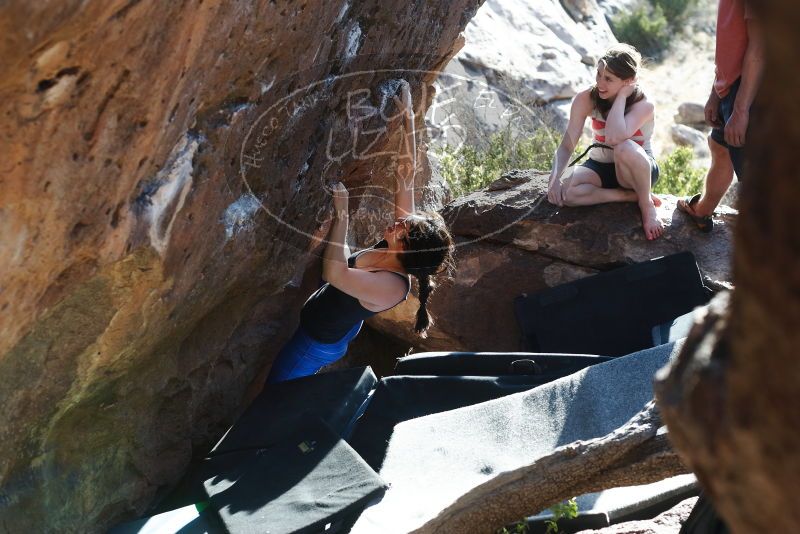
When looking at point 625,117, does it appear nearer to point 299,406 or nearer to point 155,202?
point 299,406

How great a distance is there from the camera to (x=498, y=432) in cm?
350

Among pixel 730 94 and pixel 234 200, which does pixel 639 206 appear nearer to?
pixel 730 94

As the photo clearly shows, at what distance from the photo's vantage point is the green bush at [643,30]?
16.7 meters

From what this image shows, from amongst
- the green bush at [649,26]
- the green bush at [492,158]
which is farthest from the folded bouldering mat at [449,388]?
the green bush at [649,26]

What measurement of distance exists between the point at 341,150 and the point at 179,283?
111 cm

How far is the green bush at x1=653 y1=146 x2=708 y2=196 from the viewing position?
8.65m

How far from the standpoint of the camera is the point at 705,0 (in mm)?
18812

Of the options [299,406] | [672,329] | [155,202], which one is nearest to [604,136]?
[672,329]

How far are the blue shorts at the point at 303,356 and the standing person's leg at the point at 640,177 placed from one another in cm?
159

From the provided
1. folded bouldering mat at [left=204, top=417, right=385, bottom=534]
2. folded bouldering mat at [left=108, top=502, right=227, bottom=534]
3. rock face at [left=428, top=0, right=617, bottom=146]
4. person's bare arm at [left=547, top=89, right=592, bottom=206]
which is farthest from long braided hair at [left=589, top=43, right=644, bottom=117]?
rock face at [left=428, top=0, right=617, bottom=146]

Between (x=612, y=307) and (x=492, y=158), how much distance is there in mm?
3798

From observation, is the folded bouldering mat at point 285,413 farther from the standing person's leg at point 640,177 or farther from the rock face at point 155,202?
the standing person's leg at point 640,177

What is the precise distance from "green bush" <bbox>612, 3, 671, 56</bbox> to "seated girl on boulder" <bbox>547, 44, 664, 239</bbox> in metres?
12.3

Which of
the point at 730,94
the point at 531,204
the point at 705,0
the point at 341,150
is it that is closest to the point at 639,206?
the point at 531,204
